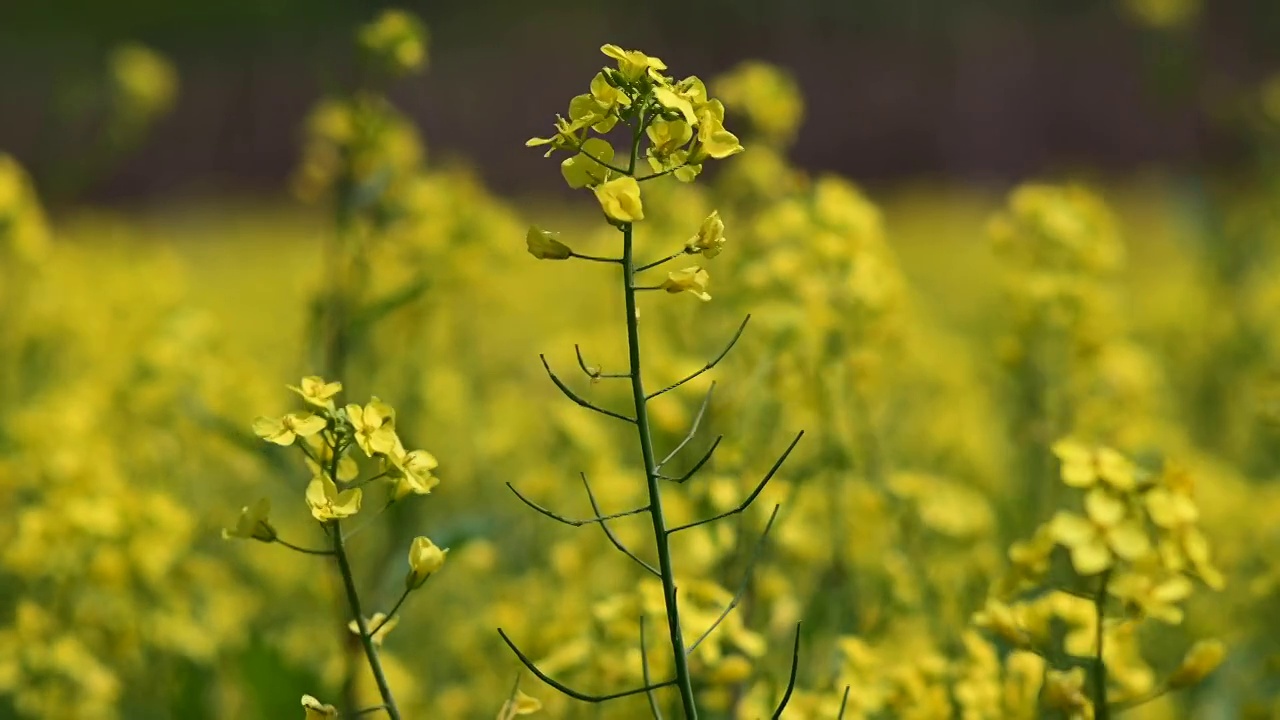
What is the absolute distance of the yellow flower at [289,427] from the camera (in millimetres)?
1122

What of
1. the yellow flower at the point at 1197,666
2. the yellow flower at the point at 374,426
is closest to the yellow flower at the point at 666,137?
the yellow flower at the point at 374,426

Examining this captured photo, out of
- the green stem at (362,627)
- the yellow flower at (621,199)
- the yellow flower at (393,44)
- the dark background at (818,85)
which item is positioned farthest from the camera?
the dark background at (818,85)

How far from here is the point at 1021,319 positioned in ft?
7.59

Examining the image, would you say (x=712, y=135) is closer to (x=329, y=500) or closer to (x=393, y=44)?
(x=329, y=500)

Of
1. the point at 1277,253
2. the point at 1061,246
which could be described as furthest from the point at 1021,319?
the point at 1277,253

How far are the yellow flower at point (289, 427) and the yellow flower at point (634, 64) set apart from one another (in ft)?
1.22

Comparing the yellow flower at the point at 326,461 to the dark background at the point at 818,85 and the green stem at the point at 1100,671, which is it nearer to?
the green stem at the point at 1100,671

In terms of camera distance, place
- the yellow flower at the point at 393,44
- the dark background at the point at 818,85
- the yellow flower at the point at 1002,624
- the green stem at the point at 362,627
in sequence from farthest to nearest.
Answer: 1. the dark background at the point at 818,85
2. the yellow flower at the point at 393,44
3. the yellow flower at the point at 1002,624
4. the green stem at the point at 362,627

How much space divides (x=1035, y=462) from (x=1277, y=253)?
2866 millimetres

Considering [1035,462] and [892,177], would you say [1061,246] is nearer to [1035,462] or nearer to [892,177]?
[1035,462]

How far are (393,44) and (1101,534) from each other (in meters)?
1.14

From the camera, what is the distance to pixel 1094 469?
1289 millimetres

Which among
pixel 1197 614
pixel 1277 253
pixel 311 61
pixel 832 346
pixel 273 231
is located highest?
pixel 832 346

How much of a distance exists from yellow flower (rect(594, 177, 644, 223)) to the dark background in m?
14.0
